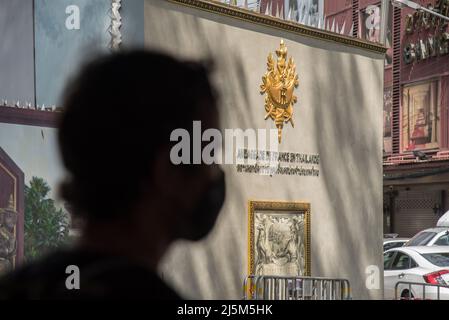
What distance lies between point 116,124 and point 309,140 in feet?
34.2

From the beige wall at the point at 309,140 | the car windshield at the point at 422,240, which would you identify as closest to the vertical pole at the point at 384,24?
the beige wall at the point at 309,140

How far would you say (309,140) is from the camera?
11.6 m

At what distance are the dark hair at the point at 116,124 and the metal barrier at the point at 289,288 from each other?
8.83 metres

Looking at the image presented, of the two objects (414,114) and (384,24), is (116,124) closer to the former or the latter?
(384,24)

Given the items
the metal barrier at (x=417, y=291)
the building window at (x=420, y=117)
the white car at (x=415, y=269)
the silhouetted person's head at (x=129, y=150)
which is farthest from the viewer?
the building window at (x=420, y=117)

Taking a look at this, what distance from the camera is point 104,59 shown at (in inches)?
51.8

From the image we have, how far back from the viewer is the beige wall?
9.91 metres

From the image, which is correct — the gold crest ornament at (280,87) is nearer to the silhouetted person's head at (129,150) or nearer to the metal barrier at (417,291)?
the metal barrier at (417,291)

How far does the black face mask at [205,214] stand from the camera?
138cm
